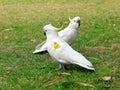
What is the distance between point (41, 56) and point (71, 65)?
1016 mm

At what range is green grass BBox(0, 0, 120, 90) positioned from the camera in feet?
18.4

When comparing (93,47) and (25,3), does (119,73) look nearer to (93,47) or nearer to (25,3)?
(93,47)

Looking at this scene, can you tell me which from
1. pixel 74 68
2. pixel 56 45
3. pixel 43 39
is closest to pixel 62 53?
pixel 56 45

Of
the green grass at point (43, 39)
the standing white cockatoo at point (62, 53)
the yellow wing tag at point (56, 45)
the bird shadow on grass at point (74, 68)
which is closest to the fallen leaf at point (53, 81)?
the green grass at point (43, 39)

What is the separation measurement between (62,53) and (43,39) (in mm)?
2969

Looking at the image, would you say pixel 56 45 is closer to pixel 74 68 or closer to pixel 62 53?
pixel 62 53

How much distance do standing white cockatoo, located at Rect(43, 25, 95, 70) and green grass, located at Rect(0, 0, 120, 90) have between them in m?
0.18

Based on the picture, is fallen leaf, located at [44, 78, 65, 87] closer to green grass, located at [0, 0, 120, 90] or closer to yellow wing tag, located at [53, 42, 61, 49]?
green grass, located at [0, 0, 120, 90]

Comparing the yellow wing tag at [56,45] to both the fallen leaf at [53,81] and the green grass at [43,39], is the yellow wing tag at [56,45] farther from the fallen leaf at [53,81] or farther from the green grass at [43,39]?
the fallen leaf at [53,81]

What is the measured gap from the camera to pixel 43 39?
881cm

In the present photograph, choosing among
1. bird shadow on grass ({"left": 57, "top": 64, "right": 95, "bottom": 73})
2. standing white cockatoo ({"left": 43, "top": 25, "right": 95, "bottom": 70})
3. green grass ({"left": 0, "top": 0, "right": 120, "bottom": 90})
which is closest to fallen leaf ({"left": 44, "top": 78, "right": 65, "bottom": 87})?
green grass ({"left": 0, "top": 0, "right": 120, "bottom": 90})

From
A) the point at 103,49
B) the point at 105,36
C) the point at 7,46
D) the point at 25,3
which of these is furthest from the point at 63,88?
the point at 25,3

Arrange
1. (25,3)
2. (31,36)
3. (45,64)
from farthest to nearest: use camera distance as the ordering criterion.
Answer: (25,3)
(31,36)
(45,64)

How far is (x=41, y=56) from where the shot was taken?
708 centimetres
